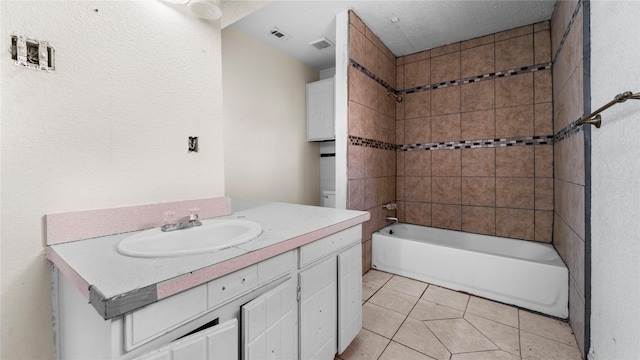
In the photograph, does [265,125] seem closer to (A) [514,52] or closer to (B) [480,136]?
(B) [480,136]

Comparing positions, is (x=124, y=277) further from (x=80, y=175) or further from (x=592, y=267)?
(x=592, y=267)

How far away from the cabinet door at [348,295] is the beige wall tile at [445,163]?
1.96m

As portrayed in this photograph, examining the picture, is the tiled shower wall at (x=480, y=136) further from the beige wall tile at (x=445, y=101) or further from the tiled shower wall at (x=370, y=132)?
the tiled shower wall at (x=370, y=132)

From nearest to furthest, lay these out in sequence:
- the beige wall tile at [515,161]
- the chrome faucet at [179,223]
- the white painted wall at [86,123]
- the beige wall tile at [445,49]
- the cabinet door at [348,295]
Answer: the white painted wall at [86,123] < the chrome faucet at [179,223] < the cabinet door at [348,295] < the beige wall tile at [515,161] < the beige wall tile at [445,49]

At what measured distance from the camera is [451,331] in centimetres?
169

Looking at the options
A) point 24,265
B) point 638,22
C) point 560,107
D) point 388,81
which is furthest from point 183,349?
point 388,81

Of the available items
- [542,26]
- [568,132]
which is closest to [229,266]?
[568,132]

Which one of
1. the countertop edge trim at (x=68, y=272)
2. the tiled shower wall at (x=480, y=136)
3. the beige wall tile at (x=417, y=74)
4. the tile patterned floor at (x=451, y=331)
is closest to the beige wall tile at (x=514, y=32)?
the tiled shower wall at (x=480, y=136)

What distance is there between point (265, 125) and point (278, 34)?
0.93 m

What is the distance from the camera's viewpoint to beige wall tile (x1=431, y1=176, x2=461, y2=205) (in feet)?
9.54

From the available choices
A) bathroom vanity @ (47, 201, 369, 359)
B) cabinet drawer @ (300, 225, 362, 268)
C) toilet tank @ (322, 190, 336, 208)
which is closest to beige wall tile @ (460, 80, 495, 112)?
toilet tank @ (322, 190, 336, 208)

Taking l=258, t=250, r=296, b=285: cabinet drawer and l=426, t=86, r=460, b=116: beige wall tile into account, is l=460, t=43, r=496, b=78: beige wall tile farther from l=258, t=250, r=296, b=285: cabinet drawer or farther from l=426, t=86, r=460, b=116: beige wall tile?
l=258, t=250, r=296, b=285: cabinet drawer

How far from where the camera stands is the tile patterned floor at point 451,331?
4.89 feet

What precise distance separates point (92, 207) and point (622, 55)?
83.6 inches
